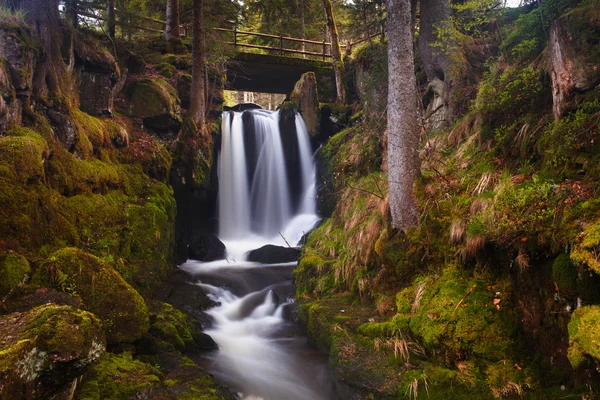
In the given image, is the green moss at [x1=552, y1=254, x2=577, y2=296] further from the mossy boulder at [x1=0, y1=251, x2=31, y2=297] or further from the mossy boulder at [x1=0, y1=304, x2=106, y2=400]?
the mossy boulder at [x1=0, y1=251, x2=31, y2=297]

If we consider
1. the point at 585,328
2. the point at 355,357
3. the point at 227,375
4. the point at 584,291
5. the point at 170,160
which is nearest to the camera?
the point at 585,328

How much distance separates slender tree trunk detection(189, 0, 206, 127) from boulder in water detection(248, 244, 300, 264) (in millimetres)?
4770

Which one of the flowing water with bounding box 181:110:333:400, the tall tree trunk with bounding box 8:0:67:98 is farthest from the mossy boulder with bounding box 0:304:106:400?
the tall tree trunk with bounding box 8:0:67:98

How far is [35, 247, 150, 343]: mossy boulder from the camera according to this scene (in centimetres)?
505

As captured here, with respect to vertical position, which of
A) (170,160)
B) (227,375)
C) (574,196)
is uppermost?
(170,160)

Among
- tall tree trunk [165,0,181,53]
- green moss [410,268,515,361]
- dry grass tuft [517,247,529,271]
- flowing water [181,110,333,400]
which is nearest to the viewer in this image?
dry grass tuft [517,247,529,271]

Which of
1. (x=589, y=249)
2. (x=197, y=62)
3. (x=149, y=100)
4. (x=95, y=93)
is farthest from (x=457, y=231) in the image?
(x=197, y=62)

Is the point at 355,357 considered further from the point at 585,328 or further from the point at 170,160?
the point at 170,160

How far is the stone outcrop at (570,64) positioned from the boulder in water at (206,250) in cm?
986

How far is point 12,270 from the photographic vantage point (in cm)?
484

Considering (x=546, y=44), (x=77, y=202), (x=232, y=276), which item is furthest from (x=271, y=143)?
(x=546, y=44)

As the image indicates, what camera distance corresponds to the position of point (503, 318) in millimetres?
4570

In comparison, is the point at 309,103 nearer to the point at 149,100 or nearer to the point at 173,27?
the point at 173,27

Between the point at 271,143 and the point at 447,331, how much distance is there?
13.8 m
